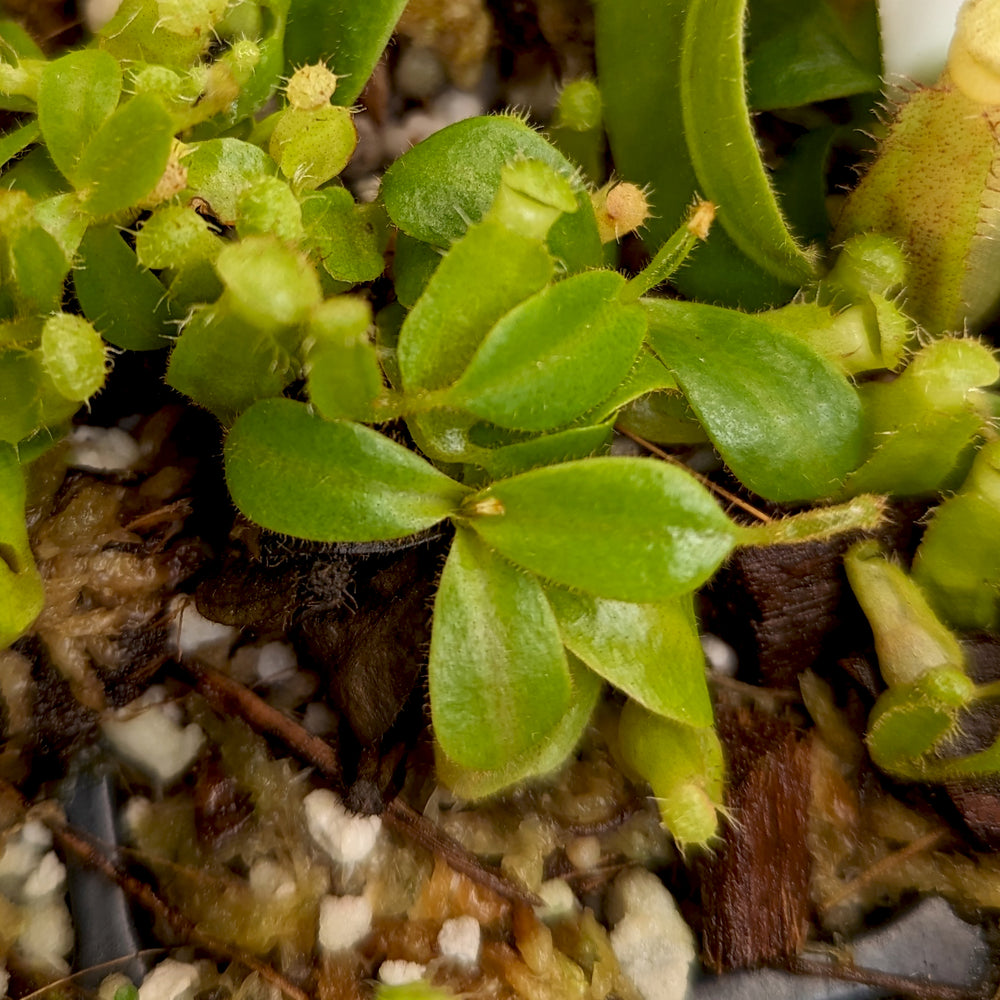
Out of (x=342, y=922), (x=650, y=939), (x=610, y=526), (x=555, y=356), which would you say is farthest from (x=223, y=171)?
(x=650, y=939)

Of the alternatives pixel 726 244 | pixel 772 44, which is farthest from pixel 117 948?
pixel 772 44

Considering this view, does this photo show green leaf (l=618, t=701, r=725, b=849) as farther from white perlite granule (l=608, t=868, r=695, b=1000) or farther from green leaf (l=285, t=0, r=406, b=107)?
green leaf (l=285, t=0, r=406, b=107)

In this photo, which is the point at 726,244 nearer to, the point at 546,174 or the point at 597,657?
the point at 546,174

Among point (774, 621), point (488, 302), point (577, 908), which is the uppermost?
point (488, 302)

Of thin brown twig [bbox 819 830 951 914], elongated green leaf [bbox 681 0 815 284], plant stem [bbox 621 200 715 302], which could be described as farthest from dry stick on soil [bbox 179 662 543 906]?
elongated green leaf [bbox 681 0 815 284]

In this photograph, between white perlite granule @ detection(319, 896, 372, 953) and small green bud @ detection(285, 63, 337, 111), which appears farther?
white perlite granule @ detection(319, 896, 372, 953)
